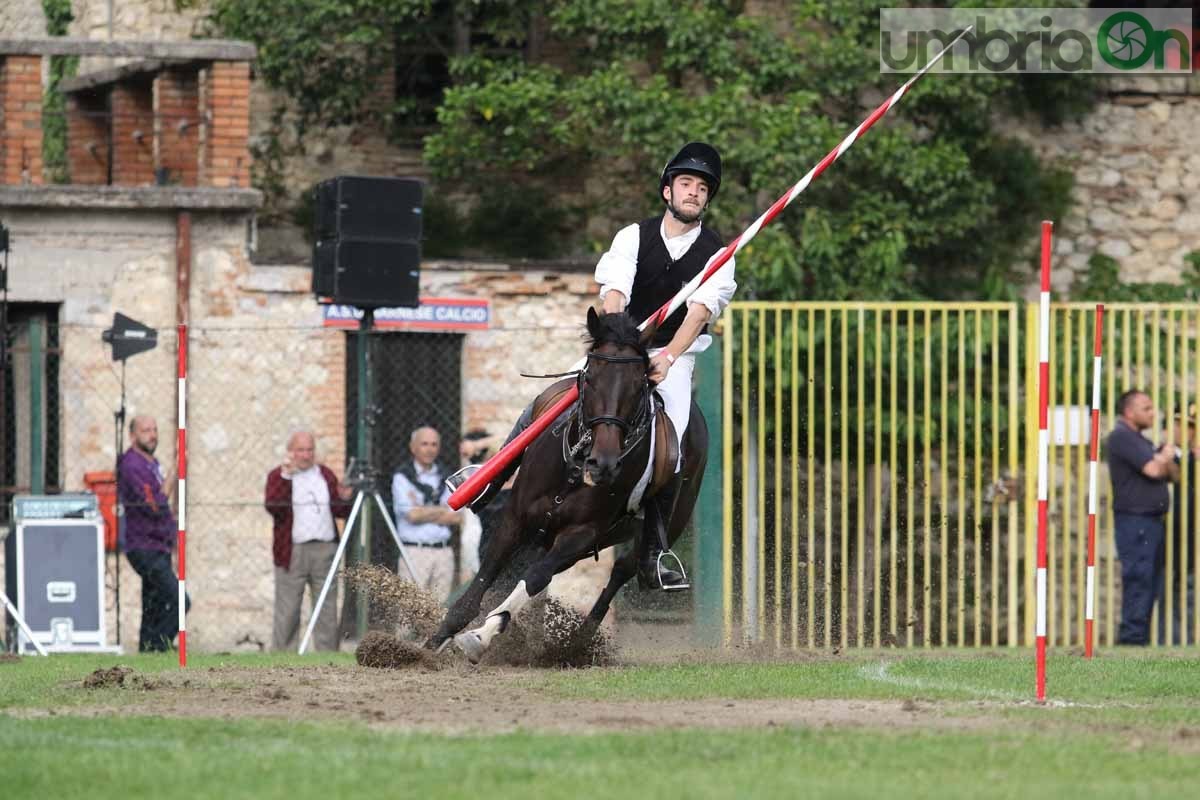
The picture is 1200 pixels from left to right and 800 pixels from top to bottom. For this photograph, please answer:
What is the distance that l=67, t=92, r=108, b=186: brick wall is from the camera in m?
22.1

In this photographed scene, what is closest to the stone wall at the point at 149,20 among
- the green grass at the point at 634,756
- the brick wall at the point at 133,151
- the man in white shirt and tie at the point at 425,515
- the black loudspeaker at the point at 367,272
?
the brick wall at the point at 133,151

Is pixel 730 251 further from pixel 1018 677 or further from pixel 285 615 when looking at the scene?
pixel 285 615

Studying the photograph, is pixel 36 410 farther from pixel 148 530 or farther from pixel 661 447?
pixel 661 447

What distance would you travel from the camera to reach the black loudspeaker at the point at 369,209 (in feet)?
56.4

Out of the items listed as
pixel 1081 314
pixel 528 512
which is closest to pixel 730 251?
pixel 528 512

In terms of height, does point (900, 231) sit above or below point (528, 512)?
above

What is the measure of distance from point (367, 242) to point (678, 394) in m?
5.60

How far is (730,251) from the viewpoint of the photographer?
38.4ft

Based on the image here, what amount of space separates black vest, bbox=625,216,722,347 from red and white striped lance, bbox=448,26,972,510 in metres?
0.08

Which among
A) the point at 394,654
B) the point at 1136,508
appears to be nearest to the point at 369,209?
the point at 1136,508

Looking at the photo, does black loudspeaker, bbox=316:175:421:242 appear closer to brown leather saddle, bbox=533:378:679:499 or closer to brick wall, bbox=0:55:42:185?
brick wall, bbox=0:55:42:185

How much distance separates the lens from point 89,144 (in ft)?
72.8

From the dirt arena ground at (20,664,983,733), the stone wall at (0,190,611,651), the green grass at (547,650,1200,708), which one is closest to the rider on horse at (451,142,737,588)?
the green grass at (547,650,1200,708)

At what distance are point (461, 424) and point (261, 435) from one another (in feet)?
6.32
